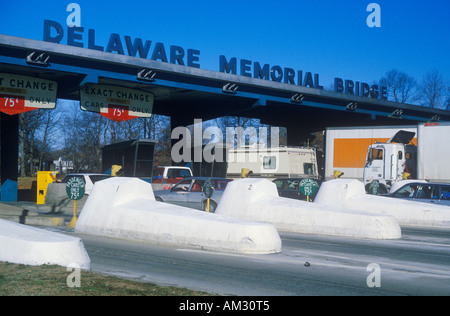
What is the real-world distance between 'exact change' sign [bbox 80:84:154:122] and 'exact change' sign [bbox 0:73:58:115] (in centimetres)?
146

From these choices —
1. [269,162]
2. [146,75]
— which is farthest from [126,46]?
[269,162]

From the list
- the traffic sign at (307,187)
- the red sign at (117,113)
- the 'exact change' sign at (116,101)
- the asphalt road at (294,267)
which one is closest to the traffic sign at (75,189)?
the asphalt road at (294,267)

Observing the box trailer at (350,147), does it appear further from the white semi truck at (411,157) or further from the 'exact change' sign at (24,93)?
the 'exact change' sign at (24,93)

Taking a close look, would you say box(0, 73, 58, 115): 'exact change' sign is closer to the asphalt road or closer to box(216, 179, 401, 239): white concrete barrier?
box(216, 179, 401, 239): white concrete barrier

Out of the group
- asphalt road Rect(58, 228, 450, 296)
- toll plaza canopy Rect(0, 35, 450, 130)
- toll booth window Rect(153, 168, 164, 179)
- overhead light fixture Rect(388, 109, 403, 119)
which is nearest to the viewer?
asphalt road Rect(58, 228, 450, 296)

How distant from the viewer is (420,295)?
704 cm

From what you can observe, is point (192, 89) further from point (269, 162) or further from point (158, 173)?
point (269, 162)

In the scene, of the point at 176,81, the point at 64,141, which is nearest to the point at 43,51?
the point at 176,81

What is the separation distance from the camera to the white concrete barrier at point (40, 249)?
7.60 metres

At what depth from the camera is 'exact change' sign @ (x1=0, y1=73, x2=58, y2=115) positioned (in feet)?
70.9

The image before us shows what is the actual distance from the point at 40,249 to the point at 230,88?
1952cm

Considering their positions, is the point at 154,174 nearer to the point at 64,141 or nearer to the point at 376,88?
the point at 376,88

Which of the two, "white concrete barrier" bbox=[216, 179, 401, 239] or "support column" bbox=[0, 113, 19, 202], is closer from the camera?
"white concrete barrier" bbox=[216, 179, 401, 239]

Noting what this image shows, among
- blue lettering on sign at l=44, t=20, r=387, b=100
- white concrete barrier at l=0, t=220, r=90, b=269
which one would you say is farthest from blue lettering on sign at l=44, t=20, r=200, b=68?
white concrete barrier at l=0, t=220, r=90, b=269
